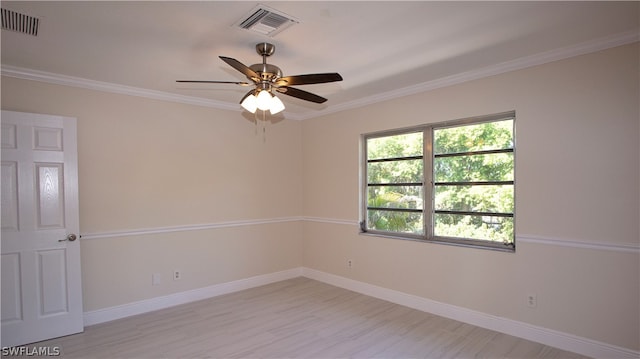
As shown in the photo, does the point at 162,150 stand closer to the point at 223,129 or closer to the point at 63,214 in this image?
the point at 223,129

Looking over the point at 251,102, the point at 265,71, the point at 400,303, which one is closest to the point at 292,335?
the point at 400,303

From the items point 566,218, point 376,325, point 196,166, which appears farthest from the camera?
point 196,166

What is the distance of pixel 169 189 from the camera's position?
4352 millimetres

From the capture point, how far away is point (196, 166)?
4582 mm

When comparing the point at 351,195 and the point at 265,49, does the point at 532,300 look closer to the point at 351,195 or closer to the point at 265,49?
the point at 351,195

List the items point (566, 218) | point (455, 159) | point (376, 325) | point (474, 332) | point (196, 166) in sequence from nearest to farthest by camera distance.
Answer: point (566, 218), point (474, 332), point (376, 325), point (455, 159), point (196, 166)

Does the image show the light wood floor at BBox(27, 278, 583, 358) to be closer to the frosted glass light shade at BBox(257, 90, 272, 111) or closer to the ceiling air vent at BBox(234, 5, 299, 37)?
the frosted glass light shade at BBox(257, 90, 272, 111)

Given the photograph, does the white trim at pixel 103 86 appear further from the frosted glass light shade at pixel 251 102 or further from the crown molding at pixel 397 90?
the frosted glass light shade at pixel 251 102

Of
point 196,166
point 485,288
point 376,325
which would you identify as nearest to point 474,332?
point 485,288

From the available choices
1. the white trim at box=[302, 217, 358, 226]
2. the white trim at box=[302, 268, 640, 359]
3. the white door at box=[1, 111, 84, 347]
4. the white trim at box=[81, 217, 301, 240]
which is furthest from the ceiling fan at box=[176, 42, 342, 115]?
the white trim at box=[302, 268, 640, 359]

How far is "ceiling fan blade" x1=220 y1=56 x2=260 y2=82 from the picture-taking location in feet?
7.64

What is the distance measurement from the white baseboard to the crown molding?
2456mm

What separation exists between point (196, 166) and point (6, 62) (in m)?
2.09

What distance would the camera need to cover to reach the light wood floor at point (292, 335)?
306 centimetres
